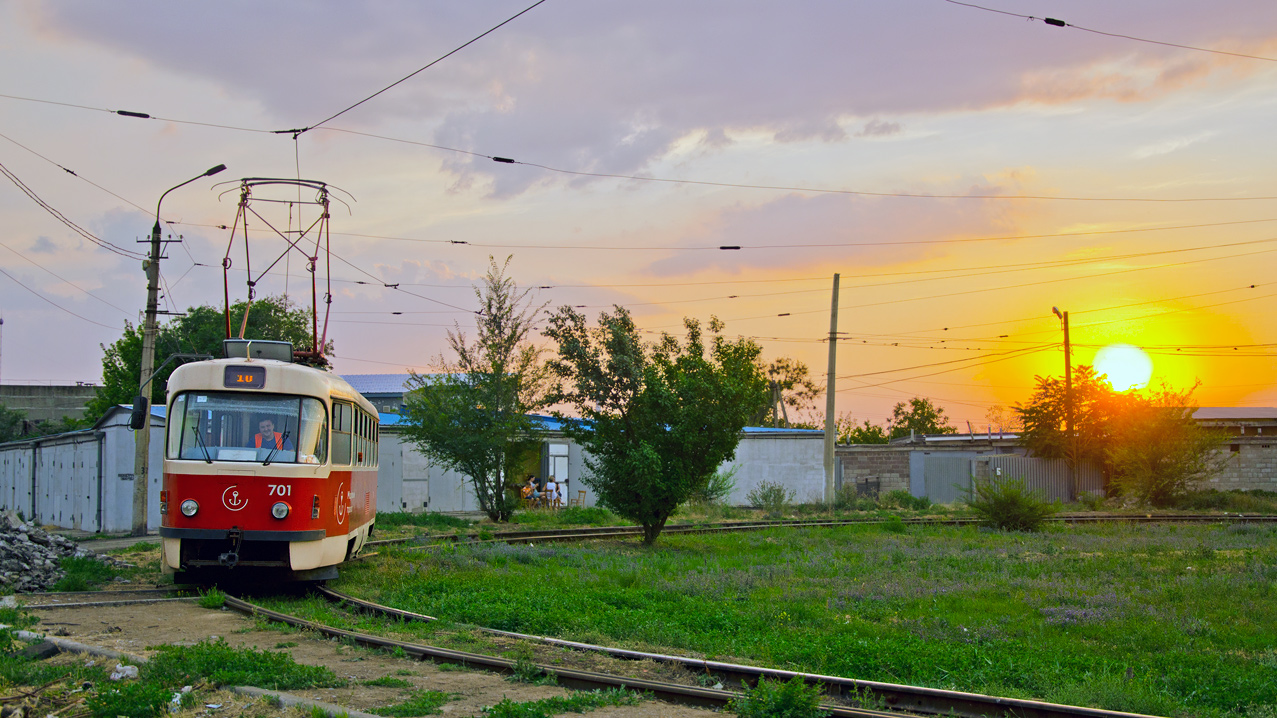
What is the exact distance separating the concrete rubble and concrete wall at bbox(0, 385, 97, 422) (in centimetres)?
7911

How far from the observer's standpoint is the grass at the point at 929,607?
30.5 feet

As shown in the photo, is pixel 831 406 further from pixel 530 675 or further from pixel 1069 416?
pixel 530 675

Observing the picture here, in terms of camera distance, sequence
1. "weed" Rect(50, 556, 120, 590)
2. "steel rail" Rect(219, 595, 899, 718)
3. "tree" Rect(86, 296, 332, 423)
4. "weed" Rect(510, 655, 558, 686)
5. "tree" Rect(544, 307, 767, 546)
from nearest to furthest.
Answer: "steel rail" Rect(219, 595, 899, 718) < "weed" Rect(510, 655, 558, 686) < "weed" Rect(50, 556, 120, 590) < "tree" Rect(544, 307, 767, 546) < "tree" Rect(86, 296, 332, 423)

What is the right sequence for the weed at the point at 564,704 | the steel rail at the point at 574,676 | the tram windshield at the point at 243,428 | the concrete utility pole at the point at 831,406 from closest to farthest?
the weed at the point at 564,704 → the steel rail at the point at 574,676 → the tram windshield at the point at 243,428 → the concrete utility pole at the point at 831,406

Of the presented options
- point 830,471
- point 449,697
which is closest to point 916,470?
point 830,471

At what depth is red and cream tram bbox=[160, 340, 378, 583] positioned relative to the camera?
1275 centimetres

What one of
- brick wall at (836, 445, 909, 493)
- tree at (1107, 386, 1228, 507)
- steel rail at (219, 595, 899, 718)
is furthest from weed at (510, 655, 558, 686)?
brick wall at (836, 445, 909, 493)

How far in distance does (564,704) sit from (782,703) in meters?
1.70

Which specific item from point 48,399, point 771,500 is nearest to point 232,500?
point 771,500

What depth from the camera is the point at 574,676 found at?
859 cm

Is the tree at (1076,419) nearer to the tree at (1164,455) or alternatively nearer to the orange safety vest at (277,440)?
the tree at (1164,455)

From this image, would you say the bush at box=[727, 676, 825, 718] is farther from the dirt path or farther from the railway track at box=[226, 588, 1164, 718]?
the dirt path

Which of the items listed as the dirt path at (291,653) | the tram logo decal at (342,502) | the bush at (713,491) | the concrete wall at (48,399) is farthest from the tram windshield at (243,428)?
the concrete wall at (48,399)

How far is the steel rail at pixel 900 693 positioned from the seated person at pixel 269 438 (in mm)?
5382
